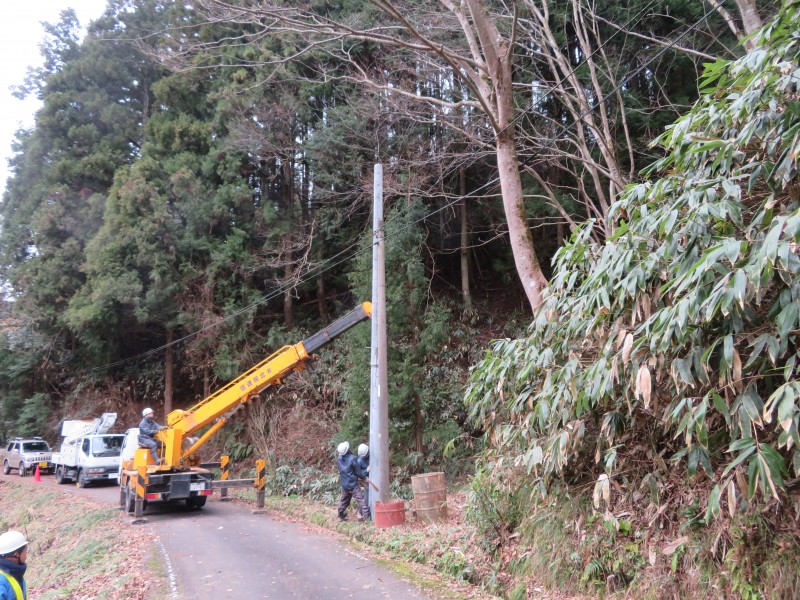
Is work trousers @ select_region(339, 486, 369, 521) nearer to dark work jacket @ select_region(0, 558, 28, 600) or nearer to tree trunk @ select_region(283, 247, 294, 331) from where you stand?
dark work jacket @ select_region(0, 558, 28, 600)

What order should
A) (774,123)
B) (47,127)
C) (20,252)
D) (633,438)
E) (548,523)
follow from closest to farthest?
1. (774,123)
2. (633,438)
3. (548,523)
4. (47,127)
5. (20,252)

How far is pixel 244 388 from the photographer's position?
13164mm

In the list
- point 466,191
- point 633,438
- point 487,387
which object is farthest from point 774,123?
point 466,191

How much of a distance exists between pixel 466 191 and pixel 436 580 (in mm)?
17714

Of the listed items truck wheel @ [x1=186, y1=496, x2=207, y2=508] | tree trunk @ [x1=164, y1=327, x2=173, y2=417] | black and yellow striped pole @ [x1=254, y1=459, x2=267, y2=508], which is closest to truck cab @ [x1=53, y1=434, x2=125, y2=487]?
tree trunk @ [x1=164, y1=327, x2=173, y2=417]

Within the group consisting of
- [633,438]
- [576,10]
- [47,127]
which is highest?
[47,127]

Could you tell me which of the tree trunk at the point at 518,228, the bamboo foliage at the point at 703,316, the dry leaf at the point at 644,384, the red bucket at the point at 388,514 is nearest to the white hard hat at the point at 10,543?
the bamboo foliage at the point at 703,316

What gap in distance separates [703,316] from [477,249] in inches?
803

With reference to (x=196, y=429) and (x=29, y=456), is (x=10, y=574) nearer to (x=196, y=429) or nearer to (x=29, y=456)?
(x=196, y=429)

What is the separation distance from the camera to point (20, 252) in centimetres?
2741

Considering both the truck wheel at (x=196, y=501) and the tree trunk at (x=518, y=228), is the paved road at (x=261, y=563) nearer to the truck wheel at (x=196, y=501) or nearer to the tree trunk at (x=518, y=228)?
the truck wheel at (x=196, y=501)

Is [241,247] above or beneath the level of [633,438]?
above

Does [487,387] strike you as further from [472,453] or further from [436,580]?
[472,453]

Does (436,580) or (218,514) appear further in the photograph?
(218,514)
